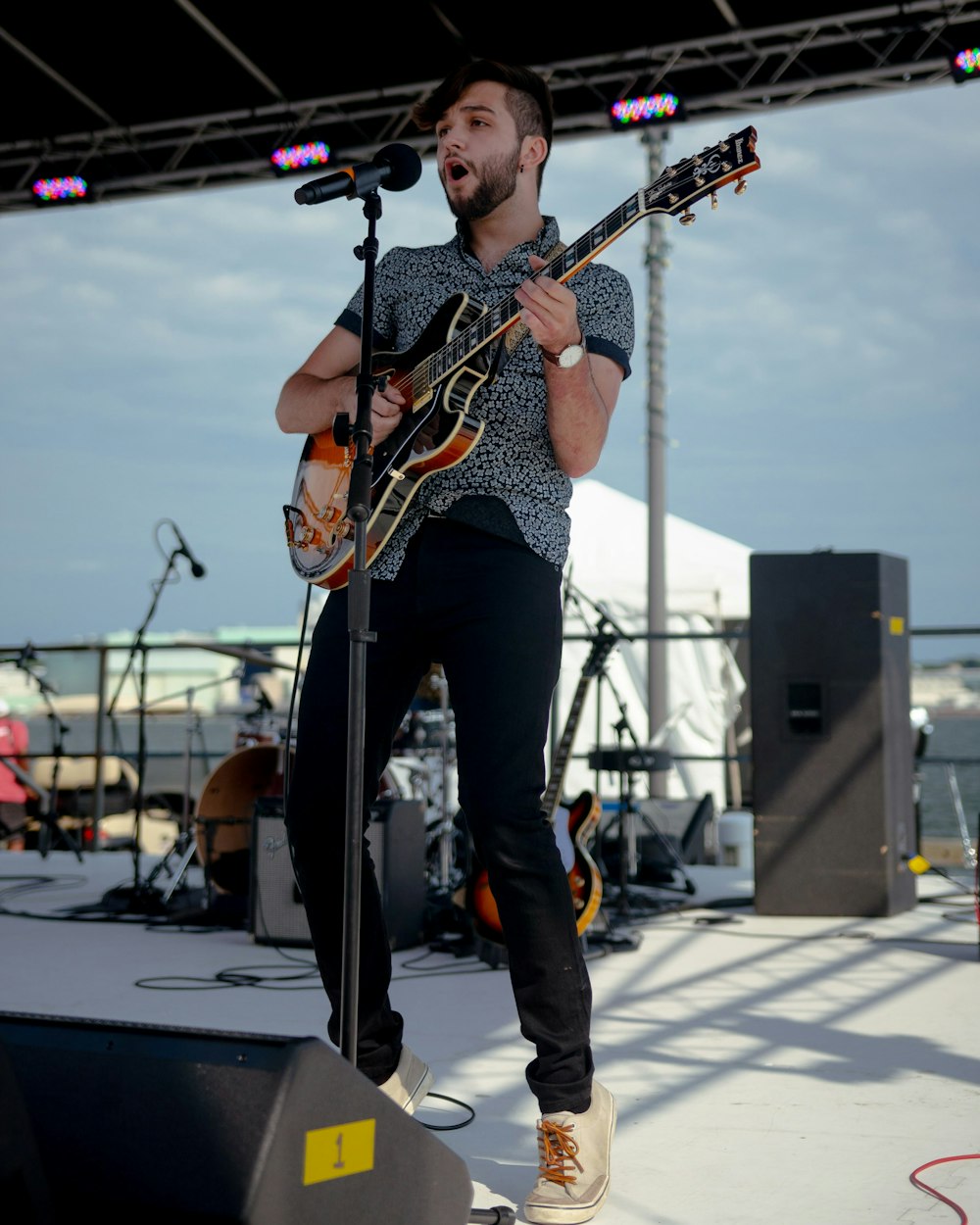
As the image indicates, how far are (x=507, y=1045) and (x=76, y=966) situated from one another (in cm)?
161

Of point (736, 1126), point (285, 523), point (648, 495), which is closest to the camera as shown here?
point (736, 1126)

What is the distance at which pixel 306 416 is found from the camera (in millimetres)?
2176

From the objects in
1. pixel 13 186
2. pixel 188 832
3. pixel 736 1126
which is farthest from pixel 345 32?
pixel 736 1126

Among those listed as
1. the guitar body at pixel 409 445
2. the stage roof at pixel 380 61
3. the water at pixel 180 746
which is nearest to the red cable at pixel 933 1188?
the guitar body at pixel 409 445

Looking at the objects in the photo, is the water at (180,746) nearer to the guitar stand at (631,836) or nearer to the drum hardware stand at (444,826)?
the drum hardware stand at (444,826)

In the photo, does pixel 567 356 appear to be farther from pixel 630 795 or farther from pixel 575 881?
pixel 630 795

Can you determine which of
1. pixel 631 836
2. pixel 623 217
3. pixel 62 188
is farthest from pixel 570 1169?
pixel 62 188

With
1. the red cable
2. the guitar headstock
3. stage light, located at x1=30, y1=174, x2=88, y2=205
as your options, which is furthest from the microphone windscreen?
stage light, located at x1=30, y1=174, x2=88, y2=205

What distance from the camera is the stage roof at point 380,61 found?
20.7 feet

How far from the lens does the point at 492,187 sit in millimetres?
2061

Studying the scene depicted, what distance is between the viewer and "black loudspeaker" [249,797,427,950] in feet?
13.8

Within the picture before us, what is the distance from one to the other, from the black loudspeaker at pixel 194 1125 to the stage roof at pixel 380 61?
19.7 ft

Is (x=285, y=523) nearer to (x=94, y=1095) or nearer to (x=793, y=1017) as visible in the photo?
(x=94, y=1095)

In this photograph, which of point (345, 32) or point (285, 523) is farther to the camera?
point (345, 32)
